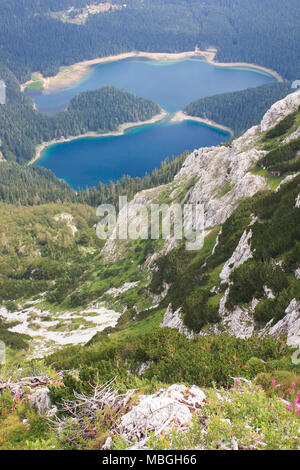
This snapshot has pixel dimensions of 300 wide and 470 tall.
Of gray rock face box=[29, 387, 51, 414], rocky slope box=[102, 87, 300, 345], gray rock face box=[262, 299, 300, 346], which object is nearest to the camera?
gray rock face box=[29, 387, 51, 414]

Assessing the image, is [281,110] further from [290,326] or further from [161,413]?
[161,413]

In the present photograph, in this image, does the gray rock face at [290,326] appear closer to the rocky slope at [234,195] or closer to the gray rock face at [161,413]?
the rocky slope at [234,195]

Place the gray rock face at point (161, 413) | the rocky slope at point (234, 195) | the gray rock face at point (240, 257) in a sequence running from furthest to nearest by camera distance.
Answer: the gray rock face at point (240, 257) < the rocky slope at point (234, 195) < the gray rock face at point (161, 413)

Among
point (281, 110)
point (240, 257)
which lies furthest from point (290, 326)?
point (281, 110)

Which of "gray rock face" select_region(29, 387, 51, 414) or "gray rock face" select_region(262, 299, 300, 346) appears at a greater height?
"gray rock face" select_region(262, 299, 300, 346)

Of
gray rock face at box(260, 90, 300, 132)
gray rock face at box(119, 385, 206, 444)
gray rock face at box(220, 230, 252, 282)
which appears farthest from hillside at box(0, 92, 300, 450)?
gray rock face at box(260, 90, 300, 132)

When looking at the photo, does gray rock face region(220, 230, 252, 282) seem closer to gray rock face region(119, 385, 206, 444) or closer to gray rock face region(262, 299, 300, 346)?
gray rock face region(262, 299, 300, 346)

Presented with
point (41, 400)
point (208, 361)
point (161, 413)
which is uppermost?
point (161, 413)

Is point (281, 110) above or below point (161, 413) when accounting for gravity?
above

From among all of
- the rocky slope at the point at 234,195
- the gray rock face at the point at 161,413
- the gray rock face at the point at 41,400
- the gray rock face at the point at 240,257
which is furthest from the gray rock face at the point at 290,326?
the gray rock face at the point at 41,400

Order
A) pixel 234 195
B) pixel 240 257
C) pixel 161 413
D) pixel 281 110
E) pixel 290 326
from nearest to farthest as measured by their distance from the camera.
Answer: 1. pixel 161 413
2. pixel 290 326
3. pixel 240 257
4. pixel 234 195
5. pixel 281 110

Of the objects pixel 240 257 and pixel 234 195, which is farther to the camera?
pixel 234 195

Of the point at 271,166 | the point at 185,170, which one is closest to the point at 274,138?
the point at 271,166

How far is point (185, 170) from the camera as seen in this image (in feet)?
476
